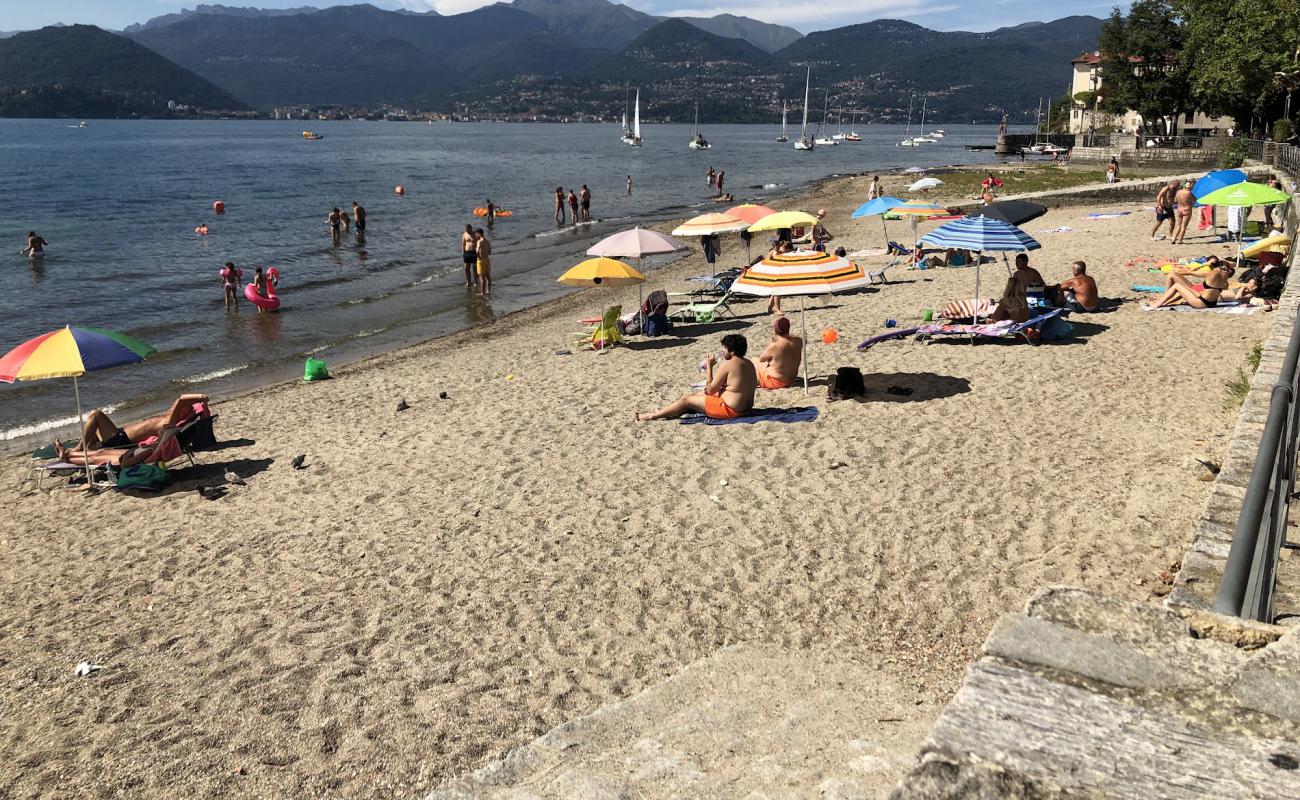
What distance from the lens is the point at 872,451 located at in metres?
8.97

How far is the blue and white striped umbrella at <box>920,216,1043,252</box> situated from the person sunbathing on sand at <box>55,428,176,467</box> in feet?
31.4

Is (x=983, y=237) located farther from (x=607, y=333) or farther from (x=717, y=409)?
(x=607, y=333)

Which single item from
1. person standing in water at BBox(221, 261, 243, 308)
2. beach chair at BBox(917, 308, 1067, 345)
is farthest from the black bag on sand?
person standing in water at BBox(221, 261, 243, 308)

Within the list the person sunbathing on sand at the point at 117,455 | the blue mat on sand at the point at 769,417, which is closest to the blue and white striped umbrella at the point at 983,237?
the blue mat on sand at the point at 769,417

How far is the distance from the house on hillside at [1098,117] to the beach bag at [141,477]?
234 ft

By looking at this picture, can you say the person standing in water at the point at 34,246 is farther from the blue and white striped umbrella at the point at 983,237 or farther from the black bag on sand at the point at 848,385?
the blue and white striped umbrella at the point at 983,237

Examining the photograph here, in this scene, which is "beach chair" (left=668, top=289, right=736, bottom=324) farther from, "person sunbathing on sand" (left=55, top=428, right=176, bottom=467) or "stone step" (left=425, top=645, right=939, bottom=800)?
"stone step" (left=425, top=645, right=939, bottom=800)

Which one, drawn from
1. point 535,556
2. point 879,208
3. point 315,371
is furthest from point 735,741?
point 879,208

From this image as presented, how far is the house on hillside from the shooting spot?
7281 centimetres

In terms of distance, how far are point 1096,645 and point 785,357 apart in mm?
8988

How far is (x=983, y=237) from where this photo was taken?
11.6 m

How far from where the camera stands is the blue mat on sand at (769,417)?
1000cm

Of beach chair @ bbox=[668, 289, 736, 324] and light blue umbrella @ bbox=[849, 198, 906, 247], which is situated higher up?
light blue umbrella @ bbox=[849, 198, 906, 247]

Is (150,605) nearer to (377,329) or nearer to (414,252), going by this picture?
(377,329)
